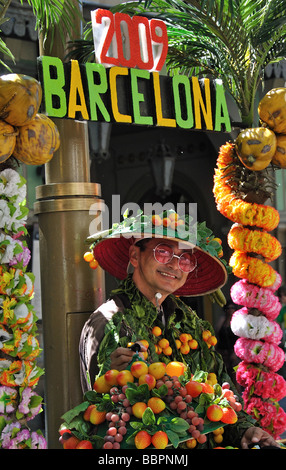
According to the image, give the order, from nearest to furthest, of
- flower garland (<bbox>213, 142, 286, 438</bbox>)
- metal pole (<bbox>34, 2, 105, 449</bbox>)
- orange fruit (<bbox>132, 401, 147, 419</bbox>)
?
orange fruit (<bbox>132, 401, 147, 419</bbox>) → metal pole (<bbox>34, 2, 105, 449</bbox>) → flower garland (<bbox>213, 142, 286, 438</bbox>)

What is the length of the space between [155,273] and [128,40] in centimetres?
145

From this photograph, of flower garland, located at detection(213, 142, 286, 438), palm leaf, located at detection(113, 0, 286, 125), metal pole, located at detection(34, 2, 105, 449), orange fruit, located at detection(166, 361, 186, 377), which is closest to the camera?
orange fruit, located at detection(166, 361, 186, 377)

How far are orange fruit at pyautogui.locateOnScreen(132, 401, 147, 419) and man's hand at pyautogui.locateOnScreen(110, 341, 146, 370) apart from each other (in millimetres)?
496

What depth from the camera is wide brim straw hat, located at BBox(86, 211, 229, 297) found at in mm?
3943

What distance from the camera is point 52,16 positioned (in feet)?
14.3

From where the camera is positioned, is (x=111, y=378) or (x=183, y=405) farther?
(x=111, y=378)

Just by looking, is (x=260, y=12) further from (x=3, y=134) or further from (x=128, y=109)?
(x=3, y=134)

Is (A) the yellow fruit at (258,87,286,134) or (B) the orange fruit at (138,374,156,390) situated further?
(A) the yellow fruit at (258,87,286,134)

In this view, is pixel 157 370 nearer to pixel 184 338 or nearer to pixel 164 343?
pixel 164 343

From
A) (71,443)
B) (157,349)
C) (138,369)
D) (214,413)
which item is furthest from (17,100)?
(214,413)

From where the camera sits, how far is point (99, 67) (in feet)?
13.6

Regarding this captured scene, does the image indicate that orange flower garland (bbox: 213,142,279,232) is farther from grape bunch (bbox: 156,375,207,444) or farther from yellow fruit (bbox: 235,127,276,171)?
grape bunch (bbox: 156,375,207,444)

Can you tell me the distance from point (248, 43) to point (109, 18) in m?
1.31

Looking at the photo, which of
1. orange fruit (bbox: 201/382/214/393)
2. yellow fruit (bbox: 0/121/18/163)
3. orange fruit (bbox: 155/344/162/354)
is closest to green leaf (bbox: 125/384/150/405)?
orange fruit (bbox: 201/382/214/393)
